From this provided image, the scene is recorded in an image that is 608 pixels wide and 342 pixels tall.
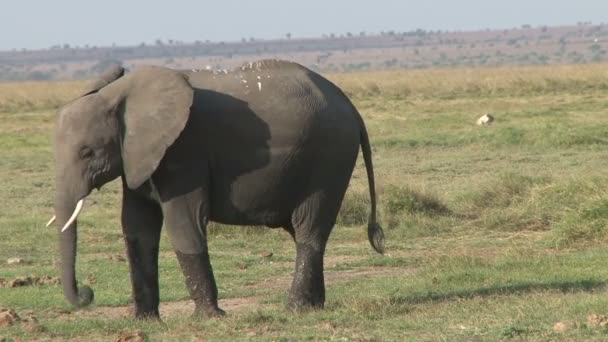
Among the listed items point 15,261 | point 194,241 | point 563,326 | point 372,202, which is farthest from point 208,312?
point 15,261

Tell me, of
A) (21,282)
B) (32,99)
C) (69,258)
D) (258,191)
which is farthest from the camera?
(32,99)

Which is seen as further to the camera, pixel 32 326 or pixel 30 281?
pixel 30 281

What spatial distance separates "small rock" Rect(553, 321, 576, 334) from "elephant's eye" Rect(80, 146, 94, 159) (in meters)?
3.22

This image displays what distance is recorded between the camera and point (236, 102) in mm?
9531

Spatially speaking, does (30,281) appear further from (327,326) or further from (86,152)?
(327,326)

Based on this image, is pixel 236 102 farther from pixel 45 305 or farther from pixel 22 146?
pixel 22 146

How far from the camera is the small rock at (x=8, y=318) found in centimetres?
940

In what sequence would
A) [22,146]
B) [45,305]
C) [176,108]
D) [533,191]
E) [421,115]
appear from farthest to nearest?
1. [421,115]
2. [22,146]
3. [533,191]
4. [45,305]
5. [176,108]

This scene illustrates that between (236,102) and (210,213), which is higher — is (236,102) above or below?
above

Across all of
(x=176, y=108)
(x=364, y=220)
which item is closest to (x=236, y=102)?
(x=176, y=108)

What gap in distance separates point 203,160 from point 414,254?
4.32 metres

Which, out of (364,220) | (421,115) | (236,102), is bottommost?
(421,115)

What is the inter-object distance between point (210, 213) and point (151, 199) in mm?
415

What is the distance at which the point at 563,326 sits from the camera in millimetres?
8281
